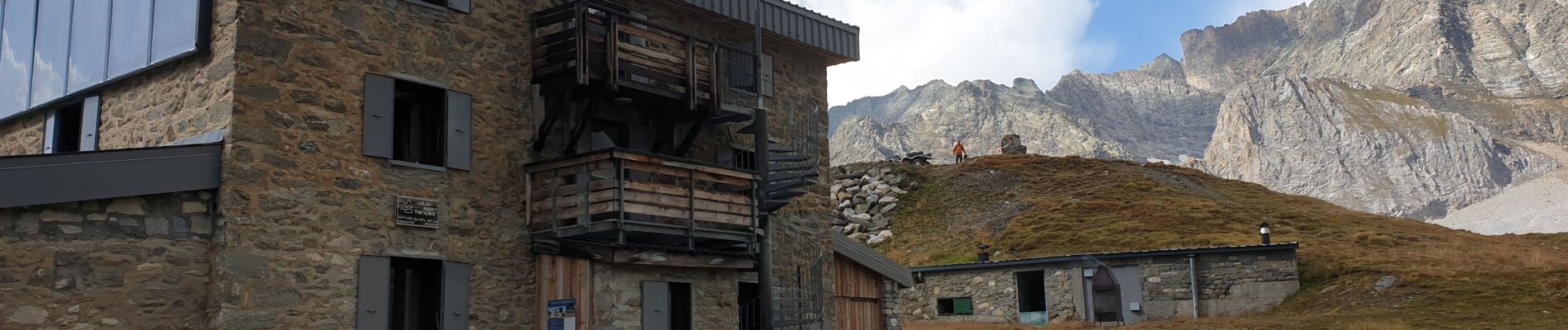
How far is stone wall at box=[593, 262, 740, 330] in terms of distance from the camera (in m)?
19.1

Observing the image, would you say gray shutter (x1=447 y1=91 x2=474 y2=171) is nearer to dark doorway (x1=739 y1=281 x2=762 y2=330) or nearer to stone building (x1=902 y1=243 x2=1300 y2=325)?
dark doorway (x1=739 y1=281 x2=762 y2=330)

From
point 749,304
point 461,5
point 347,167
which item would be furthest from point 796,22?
point 347,167

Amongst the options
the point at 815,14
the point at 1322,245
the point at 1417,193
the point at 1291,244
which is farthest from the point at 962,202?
the point at 1417,193

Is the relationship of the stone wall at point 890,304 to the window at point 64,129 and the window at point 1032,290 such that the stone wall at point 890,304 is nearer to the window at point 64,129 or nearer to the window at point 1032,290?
the window at point 1032,290

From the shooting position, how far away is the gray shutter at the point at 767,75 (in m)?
23.5

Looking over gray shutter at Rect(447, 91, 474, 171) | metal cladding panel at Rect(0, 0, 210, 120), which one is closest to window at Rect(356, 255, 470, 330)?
gray shutter at Rect(447, 91, 474, 171)

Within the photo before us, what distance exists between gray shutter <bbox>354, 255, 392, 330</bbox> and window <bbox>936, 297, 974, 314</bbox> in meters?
27.3

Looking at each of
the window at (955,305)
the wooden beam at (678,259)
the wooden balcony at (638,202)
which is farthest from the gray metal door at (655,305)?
the window at (955,305)

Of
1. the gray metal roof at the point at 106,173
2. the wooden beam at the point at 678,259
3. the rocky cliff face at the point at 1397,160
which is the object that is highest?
the rocky cliff face at the point at 1397,160

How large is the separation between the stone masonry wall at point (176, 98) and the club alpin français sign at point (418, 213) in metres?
2.61

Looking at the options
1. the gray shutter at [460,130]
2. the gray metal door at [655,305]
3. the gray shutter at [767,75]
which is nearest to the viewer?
the gray shutter at [460,130]

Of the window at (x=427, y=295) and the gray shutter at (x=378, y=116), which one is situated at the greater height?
the gray shutter at (x=378, y=116)

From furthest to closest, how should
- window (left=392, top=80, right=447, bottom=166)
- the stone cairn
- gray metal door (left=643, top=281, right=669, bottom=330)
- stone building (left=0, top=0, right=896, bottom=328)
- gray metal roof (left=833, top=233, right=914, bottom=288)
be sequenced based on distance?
the stone cairn < gray metal roof (left=833, top=233, right=914, bottom=288) < gray metal door (left=643, top=281, right=669, bottom=330) < window (left=392, top=80, right=447, bottom=166) < stone building (left=0, top=0, right=896, bottom=328)

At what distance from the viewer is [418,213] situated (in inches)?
687
